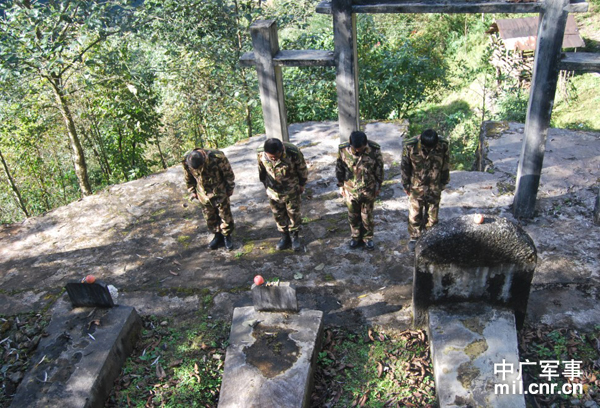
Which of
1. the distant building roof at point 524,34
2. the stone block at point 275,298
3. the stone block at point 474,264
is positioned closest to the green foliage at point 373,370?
the stone block at point 474,264

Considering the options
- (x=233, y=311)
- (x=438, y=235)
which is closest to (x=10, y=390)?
(x=233, y=311)

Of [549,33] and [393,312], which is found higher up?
[549,33]

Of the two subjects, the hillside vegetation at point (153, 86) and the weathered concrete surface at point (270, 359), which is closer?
the weathered concrete surface at point (270, 359)

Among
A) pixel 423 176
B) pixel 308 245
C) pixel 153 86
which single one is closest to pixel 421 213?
pixel 423 176

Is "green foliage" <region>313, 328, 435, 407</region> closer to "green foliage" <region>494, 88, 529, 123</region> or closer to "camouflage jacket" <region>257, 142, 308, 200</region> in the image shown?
"camouflage jacket" <region>257, 142, 308, 200</region>

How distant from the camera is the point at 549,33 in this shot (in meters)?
5.43

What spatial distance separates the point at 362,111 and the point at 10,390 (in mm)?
8590

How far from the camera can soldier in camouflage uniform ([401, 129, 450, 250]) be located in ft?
18.7

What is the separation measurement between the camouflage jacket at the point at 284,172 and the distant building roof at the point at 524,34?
14.7m

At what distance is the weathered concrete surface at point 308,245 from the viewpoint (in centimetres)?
543

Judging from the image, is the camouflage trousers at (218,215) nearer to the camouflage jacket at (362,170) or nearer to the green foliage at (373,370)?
the camouflage jacket at (362,170)

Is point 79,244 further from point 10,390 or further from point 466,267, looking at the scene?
point 466,267

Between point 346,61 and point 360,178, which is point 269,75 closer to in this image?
point 346,61

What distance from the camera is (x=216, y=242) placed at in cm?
659
